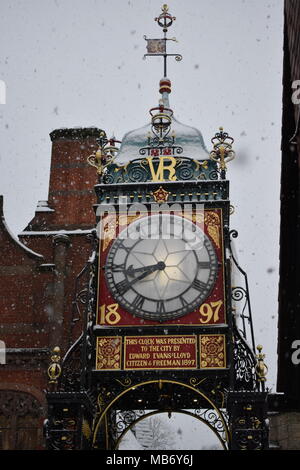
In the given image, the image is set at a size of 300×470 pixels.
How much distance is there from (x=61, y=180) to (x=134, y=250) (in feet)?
21.0

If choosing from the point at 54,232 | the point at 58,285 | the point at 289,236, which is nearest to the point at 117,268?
the point at 289,236

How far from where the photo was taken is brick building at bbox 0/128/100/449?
543 inches

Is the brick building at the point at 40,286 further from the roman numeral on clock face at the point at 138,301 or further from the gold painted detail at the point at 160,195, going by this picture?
the roman numeral on clock face at the point at 138,301

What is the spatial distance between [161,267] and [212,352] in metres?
1.39

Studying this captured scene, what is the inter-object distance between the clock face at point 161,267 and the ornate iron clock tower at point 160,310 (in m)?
0.01

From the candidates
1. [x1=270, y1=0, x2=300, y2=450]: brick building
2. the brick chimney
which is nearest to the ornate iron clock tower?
[x1=270, y1=0, x2=300, y2=450]: brick building

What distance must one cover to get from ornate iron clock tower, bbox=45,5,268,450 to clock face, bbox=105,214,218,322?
0.05 ft

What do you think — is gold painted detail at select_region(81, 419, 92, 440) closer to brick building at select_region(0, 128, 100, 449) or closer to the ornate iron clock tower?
the ornate iron clock tower

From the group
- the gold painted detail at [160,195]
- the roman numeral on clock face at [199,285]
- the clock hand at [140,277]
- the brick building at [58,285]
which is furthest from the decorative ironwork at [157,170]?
the roman numeral on clock face at [199,285]

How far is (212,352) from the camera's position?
9898 mm

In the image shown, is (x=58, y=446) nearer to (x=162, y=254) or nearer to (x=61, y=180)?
(x=162, y=254)

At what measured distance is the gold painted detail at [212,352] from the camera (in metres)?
9.82

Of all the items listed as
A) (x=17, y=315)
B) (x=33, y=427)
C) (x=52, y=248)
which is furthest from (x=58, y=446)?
(x=52, y=248)

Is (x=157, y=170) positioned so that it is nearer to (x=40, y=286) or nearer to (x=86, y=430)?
(x=86, y=430)
